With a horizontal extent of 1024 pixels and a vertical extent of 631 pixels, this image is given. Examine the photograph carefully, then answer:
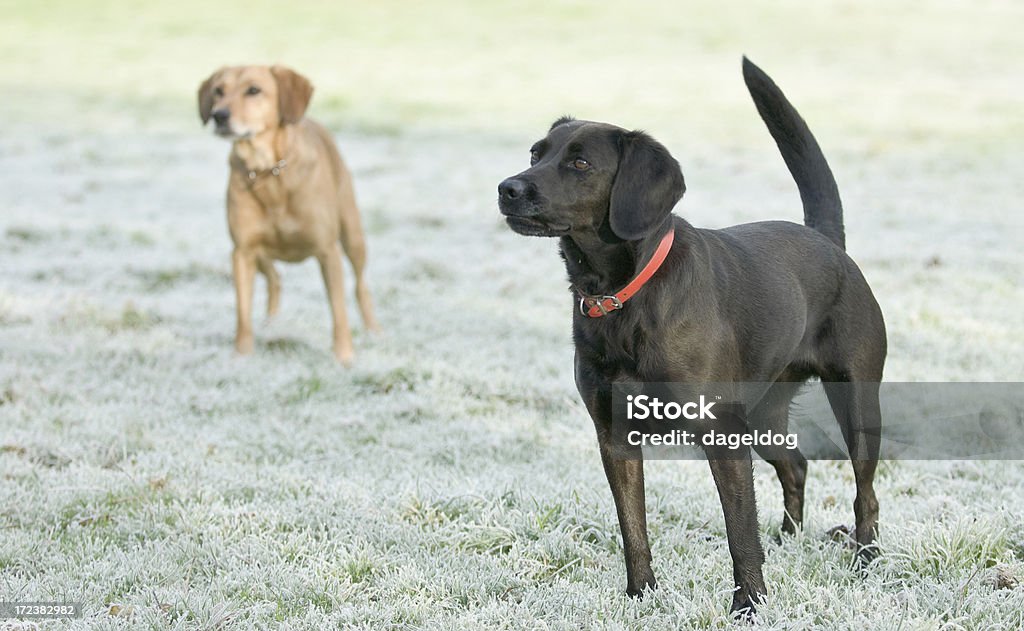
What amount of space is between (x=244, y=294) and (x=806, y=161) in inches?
167

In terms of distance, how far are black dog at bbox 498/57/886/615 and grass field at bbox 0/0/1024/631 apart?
1.40 ft

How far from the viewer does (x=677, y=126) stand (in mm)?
18312

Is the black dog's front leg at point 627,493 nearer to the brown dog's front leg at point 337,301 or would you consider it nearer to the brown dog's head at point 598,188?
the brown dog's head at point 598,188

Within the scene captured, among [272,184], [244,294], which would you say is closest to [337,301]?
[244,294]

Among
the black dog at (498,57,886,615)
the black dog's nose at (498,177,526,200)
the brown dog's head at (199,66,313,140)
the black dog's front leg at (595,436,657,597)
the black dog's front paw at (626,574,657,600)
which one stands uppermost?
the brown dog's head at (199,66,313,140)

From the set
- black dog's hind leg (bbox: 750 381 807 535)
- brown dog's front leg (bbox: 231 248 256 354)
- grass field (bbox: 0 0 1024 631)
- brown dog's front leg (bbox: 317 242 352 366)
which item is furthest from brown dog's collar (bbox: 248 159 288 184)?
black dog's hind leg (bbox: 750 381 807 535)

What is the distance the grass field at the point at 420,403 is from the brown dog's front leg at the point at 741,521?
0.31 ft

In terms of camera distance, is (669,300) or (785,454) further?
(785,454)

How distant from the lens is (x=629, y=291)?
3.03 meters

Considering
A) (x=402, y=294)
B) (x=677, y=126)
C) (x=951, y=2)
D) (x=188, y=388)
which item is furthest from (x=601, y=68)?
(x=188, y=388)

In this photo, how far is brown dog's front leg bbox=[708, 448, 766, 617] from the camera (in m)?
3.05

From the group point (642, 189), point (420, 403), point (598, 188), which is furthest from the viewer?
point (420, 403)

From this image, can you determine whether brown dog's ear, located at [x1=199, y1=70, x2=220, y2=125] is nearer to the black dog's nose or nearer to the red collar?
the black dog's nose

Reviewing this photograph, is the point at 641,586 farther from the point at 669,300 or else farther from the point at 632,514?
the point at 669,300
